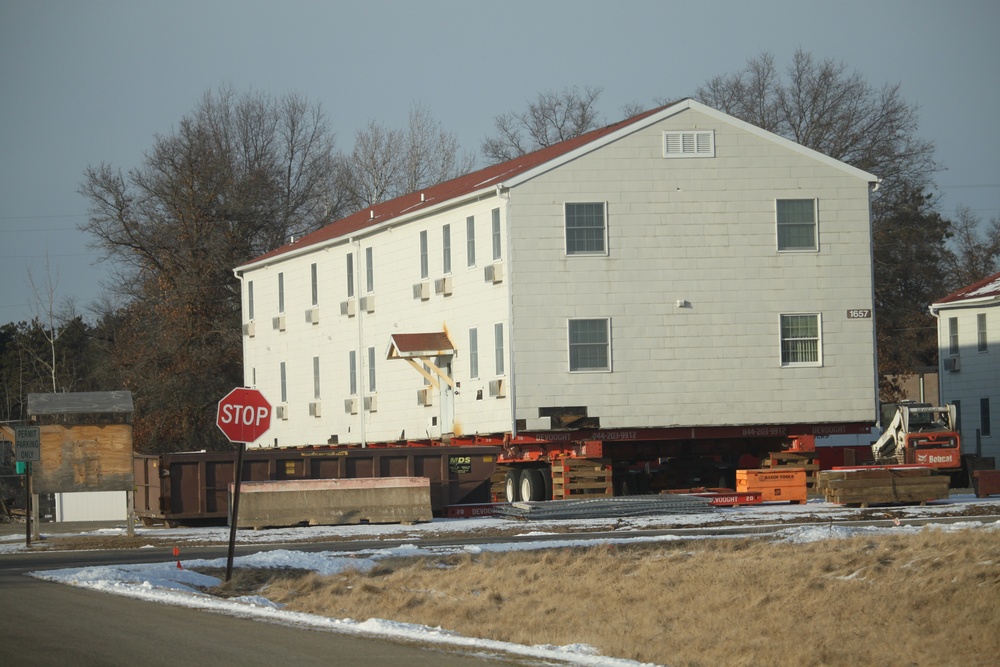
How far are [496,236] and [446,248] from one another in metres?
3.18

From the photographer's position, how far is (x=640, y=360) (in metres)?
33.8

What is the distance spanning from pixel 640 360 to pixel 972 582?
2022 centimetres

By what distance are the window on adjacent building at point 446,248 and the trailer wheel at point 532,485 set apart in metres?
6.26

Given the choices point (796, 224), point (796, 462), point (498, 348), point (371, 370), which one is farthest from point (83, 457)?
point (796, 224)

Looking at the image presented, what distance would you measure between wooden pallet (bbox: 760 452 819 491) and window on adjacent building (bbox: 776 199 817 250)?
5.24 meters

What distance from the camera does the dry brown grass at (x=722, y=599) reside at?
12.2 metres

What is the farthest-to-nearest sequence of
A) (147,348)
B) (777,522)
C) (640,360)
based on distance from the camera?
(147,348) < (640,360) < (777,522)

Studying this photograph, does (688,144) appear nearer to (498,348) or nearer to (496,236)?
(496,236)

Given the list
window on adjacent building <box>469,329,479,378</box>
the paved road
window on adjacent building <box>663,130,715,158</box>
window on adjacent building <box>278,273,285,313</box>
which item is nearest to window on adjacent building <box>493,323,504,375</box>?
window on adjacent building <box>469,329,479,378</box>

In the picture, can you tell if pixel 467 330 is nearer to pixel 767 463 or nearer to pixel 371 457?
pixel 371 457

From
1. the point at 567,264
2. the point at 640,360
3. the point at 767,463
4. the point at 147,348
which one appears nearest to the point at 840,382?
the point at 767,463

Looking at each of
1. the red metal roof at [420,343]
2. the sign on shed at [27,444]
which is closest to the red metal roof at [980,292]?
the red metal roof at [420,343]

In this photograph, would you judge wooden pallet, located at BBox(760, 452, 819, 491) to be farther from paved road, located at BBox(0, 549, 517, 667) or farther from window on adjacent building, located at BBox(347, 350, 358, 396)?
paved road, located at BBox(0, 549, 517, 667)

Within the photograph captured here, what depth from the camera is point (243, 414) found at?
18047 mm
